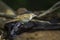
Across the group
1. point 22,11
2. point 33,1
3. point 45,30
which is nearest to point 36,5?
point 33,1

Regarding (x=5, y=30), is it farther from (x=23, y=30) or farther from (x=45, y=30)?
(x=45, y=30)

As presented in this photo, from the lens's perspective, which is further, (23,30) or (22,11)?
(22,11)

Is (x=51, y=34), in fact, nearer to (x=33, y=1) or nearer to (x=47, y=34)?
(x=47, y=34)

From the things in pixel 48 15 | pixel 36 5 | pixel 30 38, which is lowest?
pixel 30 38

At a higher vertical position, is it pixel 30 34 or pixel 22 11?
pixel 22 11

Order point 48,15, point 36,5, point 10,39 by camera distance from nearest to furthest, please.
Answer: point 10,39 < point 48,15 < point 36,5

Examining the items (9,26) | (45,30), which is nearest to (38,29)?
(45,30)

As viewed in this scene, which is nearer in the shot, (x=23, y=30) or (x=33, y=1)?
(x=23, y=30)

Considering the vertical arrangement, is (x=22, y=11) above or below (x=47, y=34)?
above

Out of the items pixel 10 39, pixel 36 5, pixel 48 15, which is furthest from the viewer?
pixel 36 5
